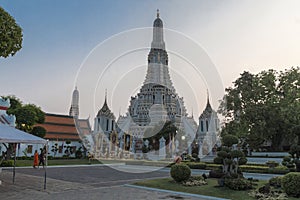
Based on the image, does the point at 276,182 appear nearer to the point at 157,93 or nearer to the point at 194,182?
the point at 194,182

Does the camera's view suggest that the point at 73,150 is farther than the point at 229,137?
Yes

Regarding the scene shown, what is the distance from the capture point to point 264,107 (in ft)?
99.6

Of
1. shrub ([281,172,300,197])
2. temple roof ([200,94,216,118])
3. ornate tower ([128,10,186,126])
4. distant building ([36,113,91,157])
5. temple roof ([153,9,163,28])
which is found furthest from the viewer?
temple roof ([153,9,163,28])

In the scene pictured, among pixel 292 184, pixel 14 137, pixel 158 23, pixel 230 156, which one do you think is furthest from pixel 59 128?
pixel 292 184

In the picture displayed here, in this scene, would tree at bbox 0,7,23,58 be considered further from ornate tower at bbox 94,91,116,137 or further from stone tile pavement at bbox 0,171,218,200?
ornate tower at bbox 94,91,116,137

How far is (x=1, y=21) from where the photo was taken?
10766 millimetres

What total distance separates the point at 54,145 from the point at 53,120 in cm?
641

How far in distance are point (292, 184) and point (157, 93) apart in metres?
58.4

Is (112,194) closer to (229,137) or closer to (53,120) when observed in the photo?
(229,137)

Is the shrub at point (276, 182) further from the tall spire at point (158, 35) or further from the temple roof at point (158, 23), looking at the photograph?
the temple roof at point (158, 23)

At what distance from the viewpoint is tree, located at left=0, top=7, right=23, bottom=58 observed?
1093 centimetres

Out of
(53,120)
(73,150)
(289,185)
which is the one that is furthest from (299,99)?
(53,120)

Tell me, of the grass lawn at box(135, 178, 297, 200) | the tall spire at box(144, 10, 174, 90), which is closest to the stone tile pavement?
the grass lawn at box(135, 178, 297, 200)

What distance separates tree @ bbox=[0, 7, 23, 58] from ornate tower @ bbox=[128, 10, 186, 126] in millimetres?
52260
